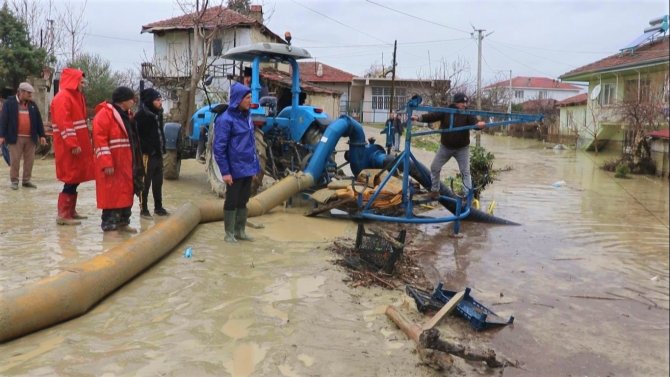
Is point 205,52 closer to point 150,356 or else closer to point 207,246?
point 207,246

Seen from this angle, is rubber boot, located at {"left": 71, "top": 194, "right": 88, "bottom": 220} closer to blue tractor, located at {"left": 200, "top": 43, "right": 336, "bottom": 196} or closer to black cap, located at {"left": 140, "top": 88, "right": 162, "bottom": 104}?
black cap, located at {"left": 140, "top": 88, "right": 162, "bottom": 104}

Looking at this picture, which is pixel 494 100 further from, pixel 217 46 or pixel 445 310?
pixel 445 310

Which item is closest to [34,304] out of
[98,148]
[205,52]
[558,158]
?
[98,148]

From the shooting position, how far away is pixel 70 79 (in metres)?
5.62

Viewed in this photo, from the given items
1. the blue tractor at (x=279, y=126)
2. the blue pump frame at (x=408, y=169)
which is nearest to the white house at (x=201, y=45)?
the blue tractor at (x=279, y=126)

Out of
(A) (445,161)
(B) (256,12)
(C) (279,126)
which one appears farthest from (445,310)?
(B) (256,12)

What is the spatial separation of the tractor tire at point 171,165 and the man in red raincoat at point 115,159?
13.2 ft

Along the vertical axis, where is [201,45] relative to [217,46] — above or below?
below

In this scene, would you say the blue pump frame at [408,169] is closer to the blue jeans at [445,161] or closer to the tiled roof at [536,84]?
the blue jeans at [445,161]

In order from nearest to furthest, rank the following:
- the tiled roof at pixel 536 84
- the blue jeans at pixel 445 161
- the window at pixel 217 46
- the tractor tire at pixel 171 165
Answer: the blue jeans at pixel 445 161
the tractor tire at pixel 171 165
the window at pixel 217 46
the tiled roof at pixel 536 84

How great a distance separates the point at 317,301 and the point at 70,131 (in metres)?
3.19

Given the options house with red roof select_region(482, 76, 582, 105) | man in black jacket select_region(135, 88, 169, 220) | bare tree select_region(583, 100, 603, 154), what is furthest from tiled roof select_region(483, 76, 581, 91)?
man in black jacket select_region(135, 88, 169, 220)

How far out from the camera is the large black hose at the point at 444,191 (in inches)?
299

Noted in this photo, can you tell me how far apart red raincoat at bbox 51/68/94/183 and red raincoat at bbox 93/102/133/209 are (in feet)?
1.04
